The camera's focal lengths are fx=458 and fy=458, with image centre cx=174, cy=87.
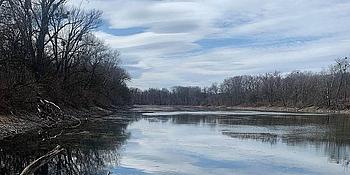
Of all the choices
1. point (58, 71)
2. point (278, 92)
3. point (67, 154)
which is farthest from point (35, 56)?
point (278, 92)

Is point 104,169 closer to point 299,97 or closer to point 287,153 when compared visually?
point 287,153

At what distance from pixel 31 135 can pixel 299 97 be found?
340ft

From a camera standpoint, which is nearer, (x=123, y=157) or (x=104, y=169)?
(x=104, y=169)

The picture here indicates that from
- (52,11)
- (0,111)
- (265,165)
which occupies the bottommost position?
(265,165)

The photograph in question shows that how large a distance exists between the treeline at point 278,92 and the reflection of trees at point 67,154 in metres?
78.4

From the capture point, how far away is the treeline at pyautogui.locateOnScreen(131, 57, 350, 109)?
104375 mm

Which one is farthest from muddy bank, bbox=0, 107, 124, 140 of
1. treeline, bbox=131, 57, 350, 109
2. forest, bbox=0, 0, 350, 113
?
treeline, bbox=131, 57, 350, 109

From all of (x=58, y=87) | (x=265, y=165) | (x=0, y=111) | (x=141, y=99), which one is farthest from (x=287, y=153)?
(x=141, y=99)

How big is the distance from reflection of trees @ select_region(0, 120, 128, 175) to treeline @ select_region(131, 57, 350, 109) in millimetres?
78427


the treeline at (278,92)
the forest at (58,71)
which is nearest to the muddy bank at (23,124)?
the forest at (58,71)

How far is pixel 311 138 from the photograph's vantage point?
27203mm

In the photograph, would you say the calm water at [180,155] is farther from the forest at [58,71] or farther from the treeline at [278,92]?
the treeline at [278,92]

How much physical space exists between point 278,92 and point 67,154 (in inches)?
4729

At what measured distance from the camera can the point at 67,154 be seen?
17.7 meters
